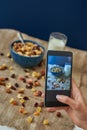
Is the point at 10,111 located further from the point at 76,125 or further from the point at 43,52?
the point at 43,52

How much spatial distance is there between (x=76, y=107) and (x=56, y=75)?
121mm

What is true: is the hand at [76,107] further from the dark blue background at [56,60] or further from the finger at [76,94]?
the dark blue background at [56,60]

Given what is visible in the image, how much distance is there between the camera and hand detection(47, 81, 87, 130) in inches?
34.4

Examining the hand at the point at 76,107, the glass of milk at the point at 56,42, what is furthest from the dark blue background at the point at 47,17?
the hand at the point at 76,107

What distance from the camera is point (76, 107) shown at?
885 mm

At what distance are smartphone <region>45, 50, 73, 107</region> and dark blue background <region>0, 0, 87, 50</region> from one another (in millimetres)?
1282

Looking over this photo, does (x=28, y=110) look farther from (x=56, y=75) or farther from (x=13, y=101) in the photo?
(x=56, y=75)

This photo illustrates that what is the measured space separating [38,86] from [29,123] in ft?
0.79

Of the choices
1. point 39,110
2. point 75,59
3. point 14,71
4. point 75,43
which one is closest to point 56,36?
point 75,59

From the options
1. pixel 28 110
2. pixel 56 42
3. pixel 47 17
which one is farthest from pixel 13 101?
pixel 47 17

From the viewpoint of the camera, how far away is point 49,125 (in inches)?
38.1

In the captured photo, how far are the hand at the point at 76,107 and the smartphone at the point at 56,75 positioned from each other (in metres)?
0.03

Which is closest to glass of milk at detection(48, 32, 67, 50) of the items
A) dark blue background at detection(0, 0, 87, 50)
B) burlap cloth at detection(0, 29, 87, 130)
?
burlap cloth at detection(0, 29, 87, 130)

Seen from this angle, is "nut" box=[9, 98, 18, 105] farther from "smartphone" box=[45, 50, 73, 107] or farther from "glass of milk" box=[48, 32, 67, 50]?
"glass of milk" box=[48, 32, 67, 50]
